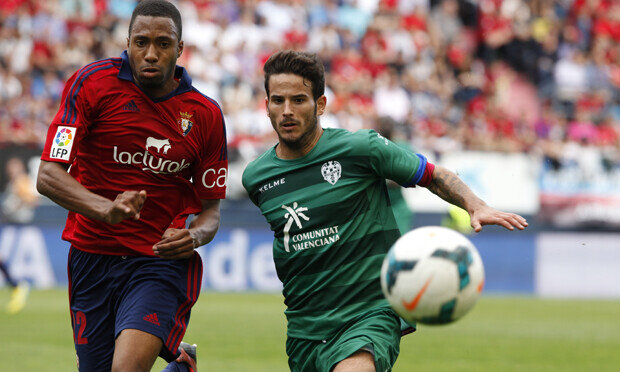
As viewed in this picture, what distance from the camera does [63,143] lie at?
4.99 metres

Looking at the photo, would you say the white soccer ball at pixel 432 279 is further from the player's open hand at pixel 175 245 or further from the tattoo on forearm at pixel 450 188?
the player's open hand at pixel 175 245

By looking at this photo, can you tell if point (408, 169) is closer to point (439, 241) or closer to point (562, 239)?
point (439, 241)

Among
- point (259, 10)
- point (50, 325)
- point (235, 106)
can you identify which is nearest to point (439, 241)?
point (50, 325)

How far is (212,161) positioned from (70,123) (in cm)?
91

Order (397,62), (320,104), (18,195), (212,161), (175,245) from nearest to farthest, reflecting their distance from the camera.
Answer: (175,245)
(320,104)
(212,161)
(18,195)
(397,62)

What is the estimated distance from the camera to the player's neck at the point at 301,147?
532cm

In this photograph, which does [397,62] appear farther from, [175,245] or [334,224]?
[175,245]

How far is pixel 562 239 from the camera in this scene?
1853 cm

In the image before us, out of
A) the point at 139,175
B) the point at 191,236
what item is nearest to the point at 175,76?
the point at 139,175

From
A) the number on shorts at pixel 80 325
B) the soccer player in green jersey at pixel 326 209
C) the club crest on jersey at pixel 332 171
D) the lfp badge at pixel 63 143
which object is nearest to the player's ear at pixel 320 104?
the soccer player in green jersey at pixel 326 209

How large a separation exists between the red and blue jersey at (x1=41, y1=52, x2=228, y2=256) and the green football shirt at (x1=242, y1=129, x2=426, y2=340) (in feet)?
1.75

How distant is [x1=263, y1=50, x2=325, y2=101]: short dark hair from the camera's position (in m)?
5.25

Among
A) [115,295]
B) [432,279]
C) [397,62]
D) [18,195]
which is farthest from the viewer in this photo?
[397,62]

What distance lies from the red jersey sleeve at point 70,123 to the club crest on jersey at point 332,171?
1.34m
